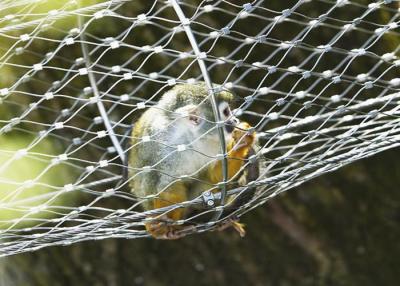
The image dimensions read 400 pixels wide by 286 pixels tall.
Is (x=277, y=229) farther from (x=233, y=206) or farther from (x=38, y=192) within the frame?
(x=233, y=206)

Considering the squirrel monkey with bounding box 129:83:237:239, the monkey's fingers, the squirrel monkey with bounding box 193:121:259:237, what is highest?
the squirrel monkey with bounding box 129:83:237:239

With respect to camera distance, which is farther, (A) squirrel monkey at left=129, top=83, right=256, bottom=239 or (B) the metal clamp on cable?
(A) squirrel monkey at left=129, top=83, right=256, bottom=239

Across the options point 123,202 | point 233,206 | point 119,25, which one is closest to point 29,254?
point 123,202

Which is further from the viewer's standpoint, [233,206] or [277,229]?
[277,229]

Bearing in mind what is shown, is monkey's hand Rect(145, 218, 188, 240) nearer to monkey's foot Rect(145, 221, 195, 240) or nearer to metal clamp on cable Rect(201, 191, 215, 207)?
monkey's foot Rect(145, 221, 195, 240)

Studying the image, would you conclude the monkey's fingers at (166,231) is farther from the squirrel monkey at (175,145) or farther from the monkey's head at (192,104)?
the monkey's head at (192,104)

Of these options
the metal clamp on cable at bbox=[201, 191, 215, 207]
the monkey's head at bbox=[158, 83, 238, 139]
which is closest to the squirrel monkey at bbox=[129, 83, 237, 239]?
the monkey's head at bbox=[158, 83, 238, 139]

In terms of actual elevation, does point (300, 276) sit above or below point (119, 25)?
below

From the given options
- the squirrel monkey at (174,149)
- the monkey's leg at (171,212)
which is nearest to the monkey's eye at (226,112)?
the squirrel monkey at (174,149)
